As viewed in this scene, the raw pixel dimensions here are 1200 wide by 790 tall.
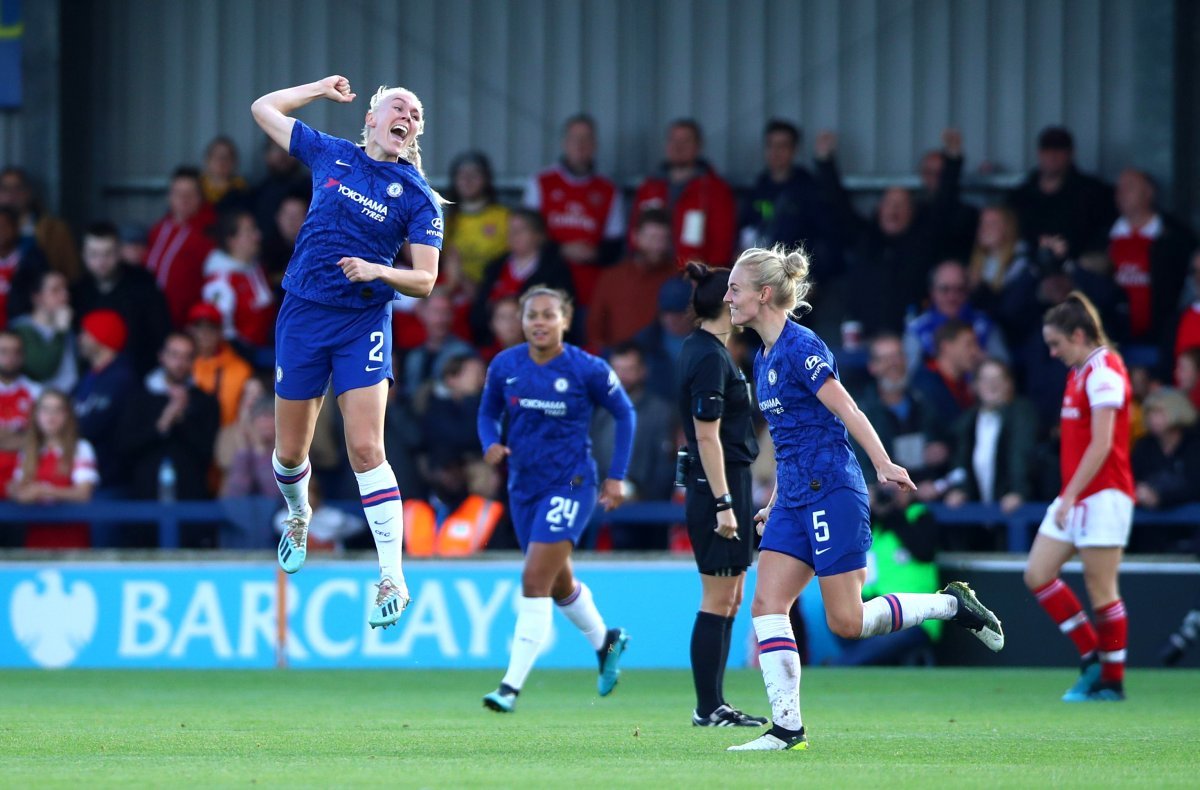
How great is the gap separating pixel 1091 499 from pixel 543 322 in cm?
330

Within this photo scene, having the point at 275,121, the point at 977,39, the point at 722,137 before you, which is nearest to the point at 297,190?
the point at 722,137

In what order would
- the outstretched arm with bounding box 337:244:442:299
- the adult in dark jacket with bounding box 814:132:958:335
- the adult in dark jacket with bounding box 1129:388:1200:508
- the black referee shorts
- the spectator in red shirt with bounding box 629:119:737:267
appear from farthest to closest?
the spectator in red shirt with bounding box 629:119:737:267
the adult in dark jacket with bounding box 814:132:958:335
the adult in dark jacket with bounding box 1129:388:1200:508
the black referee shorts
the outstretched arm with bounding box 337:244:442:299

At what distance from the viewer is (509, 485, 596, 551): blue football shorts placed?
1025cm

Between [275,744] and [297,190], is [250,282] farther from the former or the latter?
[275,744]

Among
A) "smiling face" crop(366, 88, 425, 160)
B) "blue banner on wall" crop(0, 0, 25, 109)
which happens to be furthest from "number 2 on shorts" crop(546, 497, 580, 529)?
"blue banner on wall" crop(0, 0, 25, 109)

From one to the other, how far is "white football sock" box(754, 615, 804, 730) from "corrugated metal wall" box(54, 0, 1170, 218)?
424 inches

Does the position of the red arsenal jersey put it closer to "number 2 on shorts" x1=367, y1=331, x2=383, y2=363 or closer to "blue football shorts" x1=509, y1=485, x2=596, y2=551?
A: "blue football shorts" x1=509, y1=485, x2=596, y2=551

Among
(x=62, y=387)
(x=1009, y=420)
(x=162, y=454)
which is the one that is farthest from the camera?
(x=62, y=387)

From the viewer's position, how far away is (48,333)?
16172mm

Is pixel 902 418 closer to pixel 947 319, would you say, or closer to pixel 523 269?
pixel 947 319

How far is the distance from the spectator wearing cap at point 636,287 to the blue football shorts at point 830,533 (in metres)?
8.21

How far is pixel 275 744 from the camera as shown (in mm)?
8070

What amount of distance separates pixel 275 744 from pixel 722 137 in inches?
433

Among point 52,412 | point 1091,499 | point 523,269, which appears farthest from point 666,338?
point 1091,499
